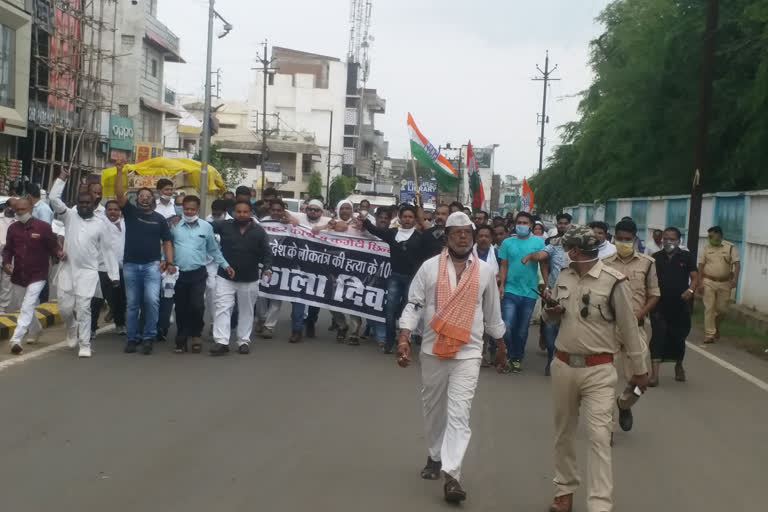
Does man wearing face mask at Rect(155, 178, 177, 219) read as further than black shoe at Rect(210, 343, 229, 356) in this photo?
Yes

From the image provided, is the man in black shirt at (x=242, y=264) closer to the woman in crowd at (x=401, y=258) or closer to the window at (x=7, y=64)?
the woman in crowd at (x=401, y=258)

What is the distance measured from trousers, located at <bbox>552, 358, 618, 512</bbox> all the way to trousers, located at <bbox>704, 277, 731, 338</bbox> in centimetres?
979

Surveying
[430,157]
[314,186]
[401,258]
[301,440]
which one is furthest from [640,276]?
[314,186]

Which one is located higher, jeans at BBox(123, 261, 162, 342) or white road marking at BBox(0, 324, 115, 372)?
jeans at BBox(123, 261, 162, 342)

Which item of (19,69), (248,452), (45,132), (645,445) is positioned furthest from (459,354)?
(45,132)

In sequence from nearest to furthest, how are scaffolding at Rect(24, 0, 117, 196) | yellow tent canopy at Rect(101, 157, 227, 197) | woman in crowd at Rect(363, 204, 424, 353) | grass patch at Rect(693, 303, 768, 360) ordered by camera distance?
woman in crowd at Rect(363, 204, 424, 353), grass patch at Rect(693, 303, 768, 360), yellow tent canopy at Rect(101, 157, 227, 197), scaffolding at Rect(24, 0, 117, 196)

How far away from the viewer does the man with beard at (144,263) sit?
1175 cm

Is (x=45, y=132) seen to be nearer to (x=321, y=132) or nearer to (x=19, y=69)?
(x=19, y=69)

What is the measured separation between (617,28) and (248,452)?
32.5 m

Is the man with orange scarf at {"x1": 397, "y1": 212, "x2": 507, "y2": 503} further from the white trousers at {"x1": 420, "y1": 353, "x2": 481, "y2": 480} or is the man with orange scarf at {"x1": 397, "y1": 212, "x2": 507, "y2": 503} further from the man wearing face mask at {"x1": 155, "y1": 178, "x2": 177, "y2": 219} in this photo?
the man wearing face mask at {"x1": 155, "y1": 178, "x2": 177, "y2": 219}

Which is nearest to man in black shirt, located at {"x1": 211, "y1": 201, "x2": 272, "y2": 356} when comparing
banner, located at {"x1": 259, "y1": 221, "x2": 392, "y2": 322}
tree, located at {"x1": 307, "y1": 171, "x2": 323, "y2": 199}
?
banner, located at {"x1": 259, "y1": 221, "x2": 392, "y2": 322}

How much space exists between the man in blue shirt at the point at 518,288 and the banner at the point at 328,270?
8.20ft

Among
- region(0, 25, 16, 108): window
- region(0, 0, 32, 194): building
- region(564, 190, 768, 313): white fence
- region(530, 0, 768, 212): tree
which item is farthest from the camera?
region(0, 25, 16, 108): window

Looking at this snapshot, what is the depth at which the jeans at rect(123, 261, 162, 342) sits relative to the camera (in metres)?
11.8
